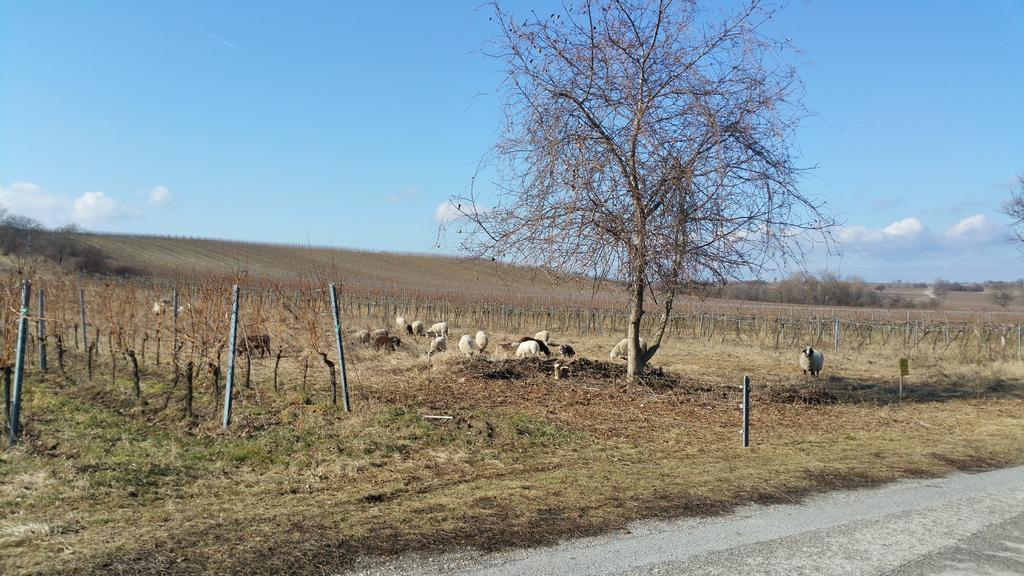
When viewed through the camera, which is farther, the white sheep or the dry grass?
the white sheep

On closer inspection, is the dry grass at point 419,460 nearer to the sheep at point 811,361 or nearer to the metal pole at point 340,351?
the metal pole at point 340,351

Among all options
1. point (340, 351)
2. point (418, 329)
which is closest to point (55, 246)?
point (418, 329)

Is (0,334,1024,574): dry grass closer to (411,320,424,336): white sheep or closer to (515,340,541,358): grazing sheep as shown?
(515,340,541,358): grazing sheep

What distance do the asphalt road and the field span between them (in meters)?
0.36

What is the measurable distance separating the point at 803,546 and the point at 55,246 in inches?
2582

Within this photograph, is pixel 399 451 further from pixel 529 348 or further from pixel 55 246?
pixel 55 246

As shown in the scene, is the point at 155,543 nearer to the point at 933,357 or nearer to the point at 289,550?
the point at 289,550

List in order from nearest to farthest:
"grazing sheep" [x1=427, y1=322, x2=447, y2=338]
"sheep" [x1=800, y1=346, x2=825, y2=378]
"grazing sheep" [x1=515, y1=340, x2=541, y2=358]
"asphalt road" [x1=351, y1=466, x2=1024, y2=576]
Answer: "asphalt road" [x1=351, y1=466, x2=1024, y2=576] < "sheep" [x1=800, y1=346, x2=825, y2=378] < "grazing sheep" [x1=515, y1=340, x2=541, y2=358] < "grazing sheep" [x1=427, y1=322, x2=447, y2=338]

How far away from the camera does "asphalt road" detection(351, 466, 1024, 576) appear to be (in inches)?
193

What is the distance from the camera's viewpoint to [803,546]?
545 centimetres

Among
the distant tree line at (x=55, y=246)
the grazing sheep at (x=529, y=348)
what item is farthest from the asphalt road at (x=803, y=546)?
the distant tree line at (x=55, y=246)

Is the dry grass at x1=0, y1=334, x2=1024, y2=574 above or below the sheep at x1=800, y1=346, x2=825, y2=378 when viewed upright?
below

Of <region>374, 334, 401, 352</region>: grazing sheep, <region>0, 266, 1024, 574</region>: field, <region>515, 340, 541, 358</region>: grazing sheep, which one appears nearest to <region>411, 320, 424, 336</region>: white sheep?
<region>374, 334, 401, 352</region>: grazing sheep

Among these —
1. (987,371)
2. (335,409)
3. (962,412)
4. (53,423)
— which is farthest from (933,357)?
(53,423)
